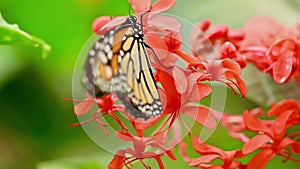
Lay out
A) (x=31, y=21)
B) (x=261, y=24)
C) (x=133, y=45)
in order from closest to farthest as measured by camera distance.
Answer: (x=133, y=45), (x=261, y=24), (x=31, y=21)

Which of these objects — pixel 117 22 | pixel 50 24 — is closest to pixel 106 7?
pixel 50 24

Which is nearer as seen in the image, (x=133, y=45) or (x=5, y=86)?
(x=133, y=45)

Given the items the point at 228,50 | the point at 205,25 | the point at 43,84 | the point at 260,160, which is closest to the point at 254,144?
the point at 260,160

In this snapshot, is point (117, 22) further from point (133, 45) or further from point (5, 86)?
point (5, 86)

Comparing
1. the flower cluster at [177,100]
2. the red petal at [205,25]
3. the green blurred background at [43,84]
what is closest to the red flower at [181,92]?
the flower cluster at [177,100]

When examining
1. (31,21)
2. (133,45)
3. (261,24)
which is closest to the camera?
(133,45)

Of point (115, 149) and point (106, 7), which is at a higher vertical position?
point (106, 7)

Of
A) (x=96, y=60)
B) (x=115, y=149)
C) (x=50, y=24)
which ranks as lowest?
(x=115, y=149)

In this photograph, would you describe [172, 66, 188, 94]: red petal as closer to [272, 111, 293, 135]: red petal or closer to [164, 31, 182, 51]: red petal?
[164, 31, 182, 51]: red petal

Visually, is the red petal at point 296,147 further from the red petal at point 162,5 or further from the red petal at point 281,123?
the red petal at point 162,5
